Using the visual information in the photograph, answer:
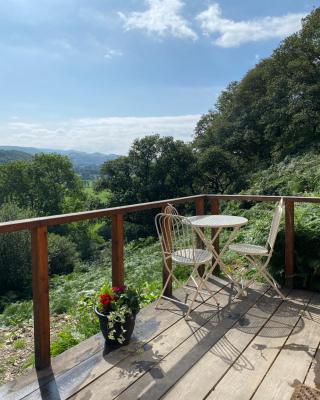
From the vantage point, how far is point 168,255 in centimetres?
338

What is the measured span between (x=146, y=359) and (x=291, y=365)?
946 mm

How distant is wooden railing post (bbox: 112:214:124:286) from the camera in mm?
2877

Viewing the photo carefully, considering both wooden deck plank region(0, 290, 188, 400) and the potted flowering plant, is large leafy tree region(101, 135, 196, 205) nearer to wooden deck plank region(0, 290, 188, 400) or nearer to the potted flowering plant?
wooden deck plank region(0, 290, 188, 400)

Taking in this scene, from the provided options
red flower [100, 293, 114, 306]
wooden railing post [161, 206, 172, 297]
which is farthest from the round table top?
red flower [100, 293, 114, 306]

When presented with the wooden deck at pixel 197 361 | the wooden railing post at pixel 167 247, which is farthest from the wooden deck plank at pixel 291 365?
the wooden railing post at pixel 167 247

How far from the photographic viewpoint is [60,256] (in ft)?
55.7

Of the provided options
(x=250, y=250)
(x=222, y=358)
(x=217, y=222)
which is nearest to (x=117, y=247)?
(x=217, y=222)

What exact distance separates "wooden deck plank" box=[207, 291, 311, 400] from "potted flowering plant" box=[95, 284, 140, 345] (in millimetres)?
761

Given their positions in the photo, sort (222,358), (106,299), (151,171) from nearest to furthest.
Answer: (222,358) → (106,299) → (151,171)

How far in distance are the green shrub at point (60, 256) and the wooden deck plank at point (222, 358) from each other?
14324mm

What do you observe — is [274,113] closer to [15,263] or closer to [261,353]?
[15,263]

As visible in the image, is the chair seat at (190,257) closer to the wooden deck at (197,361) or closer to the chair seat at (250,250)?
the chair seat at (250,250)

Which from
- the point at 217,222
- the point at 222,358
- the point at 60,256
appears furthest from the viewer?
the point at 60,256

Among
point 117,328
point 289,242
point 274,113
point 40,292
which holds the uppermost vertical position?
point 274,113
